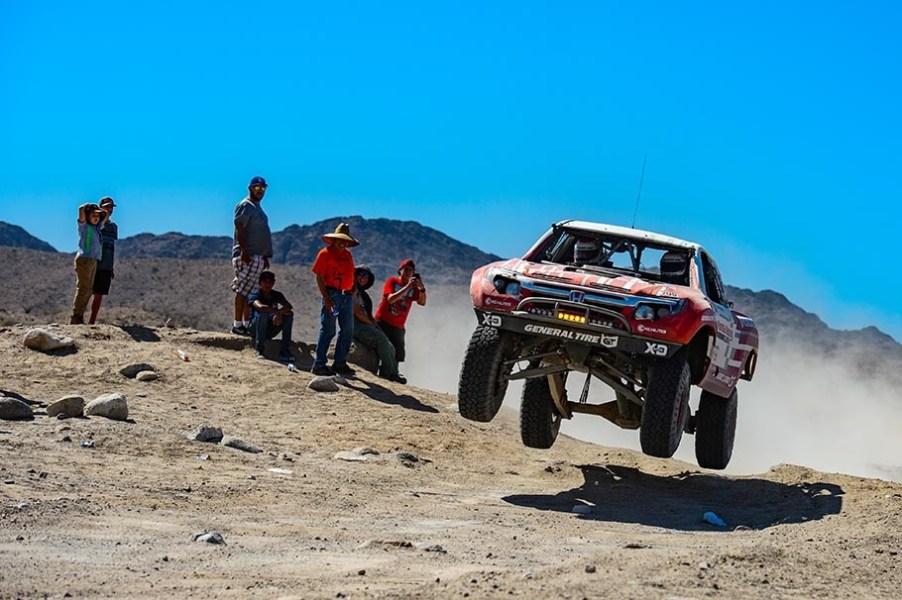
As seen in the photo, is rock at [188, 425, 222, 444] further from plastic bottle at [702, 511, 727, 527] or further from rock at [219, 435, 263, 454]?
plastic bottle at [702, 511, 727, 527]

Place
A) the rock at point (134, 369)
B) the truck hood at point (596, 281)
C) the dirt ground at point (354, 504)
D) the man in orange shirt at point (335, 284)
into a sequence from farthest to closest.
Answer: the man in orange shirt at point (335, 284), the rock at point (134, 369), the truck hood at point (596, 281), the dirt ground at point (354, 504)

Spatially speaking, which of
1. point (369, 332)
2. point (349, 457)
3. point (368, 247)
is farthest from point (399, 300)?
point (368, 247)

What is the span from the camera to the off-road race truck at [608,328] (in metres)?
9.73

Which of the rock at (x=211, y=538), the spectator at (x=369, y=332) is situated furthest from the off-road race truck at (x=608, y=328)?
the spectator at (x=369, y=332)

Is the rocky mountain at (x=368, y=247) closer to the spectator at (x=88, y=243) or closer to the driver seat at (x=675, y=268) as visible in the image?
the spectator at (x=88, y=243)

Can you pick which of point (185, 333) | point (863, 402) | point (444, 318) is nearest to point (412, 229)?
point (444, 318)

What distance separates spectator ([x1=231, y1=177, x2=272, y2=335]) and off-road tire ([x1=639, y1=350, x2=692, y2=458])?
24.2 feet

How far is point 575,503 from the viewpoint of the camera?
34.2 feet

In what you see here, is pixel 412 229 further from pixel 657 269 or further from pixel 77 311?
pixel 657 269

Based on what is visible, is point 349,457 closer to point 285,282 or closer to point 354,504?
point 354,504

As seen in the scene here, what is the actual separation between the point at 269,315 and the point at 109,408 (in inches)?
182

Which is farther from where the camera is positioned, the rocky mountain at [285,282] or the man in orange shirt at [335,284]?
the rocky mountain at [285,282]

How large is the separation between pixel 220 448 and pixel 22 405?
1746 millimetres

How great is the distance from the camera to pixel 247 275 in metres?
16.0
